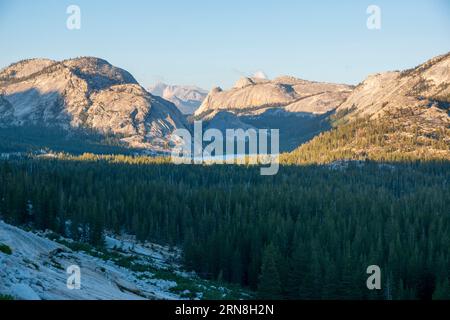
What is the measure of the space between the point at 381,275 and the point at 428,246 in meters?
20.0

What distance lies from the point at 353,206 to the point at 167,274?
7303 centimetres

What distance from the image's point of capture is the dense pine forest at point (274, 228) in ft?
260

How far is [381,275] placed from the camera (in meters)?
85.1

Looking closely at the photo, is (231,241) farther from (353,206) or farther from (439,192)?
(439,192)

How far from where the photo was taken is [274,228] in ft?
373

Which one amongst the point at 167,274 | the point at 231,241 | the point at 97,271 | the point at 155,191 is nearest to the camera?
the point at 97,271

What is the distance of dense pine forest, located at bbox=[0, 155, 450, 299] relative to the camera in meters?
79.1

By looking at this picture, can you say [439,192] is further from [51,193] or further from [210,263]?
[51,193]

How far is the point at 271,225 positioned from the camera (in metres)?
115

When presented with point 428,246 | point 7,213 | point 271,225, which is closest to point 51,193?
point 7,213
